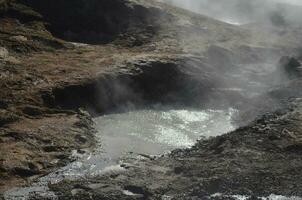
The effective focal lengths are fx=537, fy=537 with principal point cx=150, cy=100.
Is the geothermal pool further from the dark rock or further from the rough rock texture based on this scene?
the dark rock

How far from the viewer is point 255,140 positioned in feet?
111

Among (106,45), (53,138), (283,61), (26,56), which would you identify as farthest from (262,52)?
(53,138)

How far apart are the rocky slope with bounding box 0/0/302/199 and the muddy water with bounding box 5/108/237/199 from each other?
43.7 inches

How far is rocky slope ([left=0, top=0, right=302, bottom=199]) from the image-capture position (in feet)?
118

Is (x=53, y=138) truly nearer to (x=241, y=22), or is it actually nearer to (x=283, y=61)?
(x=283, y=61)

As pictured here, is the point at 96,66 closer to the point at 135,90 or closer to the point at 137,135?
the point at 135,90

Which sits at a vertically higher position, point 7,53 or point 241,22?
point 241,22

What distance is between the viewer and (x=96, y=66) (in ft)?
160

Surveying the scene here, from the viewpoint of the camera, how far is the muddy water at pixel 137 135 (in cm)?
3234

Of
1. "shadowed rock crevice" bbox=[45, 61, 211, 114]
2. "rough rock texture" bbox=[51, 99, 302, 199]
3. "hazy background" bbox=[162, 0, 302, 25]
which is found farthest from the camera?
"hazy background" bbox=[162, 0, 302, 25]

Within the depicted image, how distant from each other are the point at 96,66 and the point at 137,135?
1112 centimetres

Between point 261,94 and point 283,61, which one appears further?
point 283,61

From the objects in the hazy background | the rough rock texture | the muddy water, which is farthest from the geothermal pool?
the hazy background

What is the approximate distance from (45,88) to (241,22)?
158 ft
